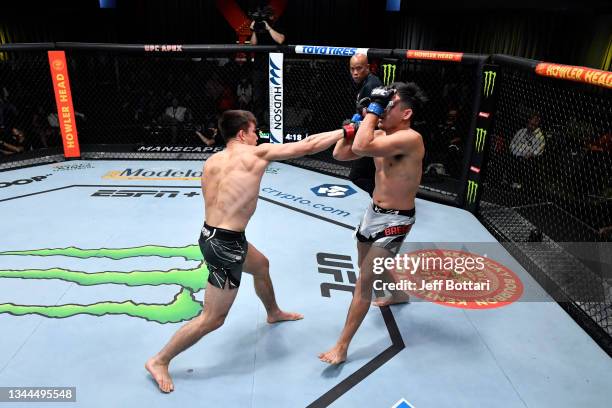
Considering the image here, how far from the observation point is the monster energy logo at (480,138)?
13.9 feet

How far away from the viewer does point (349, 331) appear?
2408mm

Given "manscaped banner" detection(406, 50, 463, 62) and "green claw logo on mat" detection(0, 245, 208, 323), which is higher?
"manscaped banner" detection(406, 50, 463, 62)

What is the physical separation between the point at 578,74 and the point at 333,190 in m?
2.81

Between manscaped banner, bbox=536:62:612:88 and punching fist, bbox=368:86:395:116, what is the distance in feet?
4.61

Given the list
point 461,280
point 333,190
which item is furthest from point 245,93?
point 461,280

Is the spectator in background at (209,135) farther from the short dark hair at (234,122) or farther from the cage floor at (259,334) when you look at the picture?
the short dark hair at (234,122)

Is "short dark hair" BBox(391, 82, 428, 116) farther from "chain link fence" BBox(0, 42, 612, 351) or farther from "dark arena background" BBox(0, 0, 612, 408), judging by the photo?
"chain link fence" BBox(0, 42, 612, 351)

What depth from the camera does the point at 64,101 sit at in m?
5.64

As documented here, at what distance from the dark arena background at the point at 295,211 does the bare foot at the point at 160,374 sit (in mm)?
43

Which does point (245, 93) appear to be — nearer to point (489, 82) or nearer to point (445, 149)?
point (445, 149)

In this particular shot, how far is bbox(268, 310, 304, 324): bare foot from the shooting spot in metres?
2.72

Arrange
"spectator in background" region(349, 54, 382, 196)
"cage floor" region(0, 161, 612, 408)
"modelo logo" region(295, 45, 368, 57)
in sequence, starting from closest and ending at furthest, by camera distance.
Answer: "cage floor" region(0, 161, 612, 408)
"spectator in background" region(349, 54, 382, 196)
"modelo logo" region(295, 45, 368, 57)

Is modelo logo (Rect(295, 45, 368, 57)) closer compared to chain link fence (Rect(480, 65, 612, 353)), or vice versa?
chain link fence (Rect(480, 65, 612, 353))

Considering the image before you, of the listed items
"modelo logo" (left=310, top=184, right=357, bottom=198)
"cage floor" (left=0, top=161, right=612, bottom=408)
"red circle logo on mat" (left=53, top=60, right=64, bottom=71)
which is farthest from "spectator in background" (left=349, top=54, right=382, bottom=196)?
"red circle logo on mat" (left=53, top=60, right=64, bottom=71)
